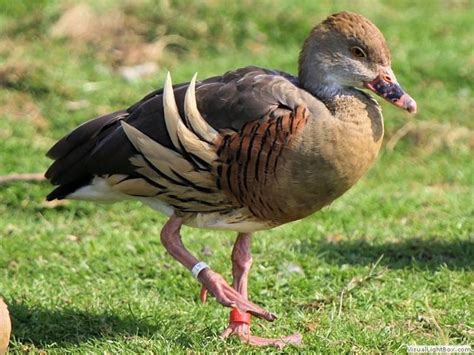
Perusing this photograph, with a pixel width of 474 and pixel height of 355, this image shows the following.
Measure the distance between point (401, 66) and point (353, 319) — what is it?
5982 millimetres

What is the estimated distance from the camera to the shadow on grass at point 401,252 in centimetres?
722

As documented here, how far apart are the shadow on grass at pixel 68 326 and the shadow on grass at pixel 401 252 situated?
1.71 metres

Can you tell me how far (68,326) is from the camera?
20.1ft

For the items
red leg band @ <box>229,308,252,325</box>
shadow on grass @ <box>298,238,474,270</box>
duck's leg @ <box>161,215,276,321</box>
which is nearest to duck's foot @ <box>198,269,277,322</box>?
duck's leg @ <box>161,215,276,321</box>

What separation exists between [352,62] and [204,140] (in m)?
0.89

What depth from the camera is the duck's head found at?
5.89 m

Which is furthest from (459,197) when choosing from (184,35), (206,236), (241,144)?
(184,35)

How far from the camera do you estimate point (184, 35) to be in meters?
12.7

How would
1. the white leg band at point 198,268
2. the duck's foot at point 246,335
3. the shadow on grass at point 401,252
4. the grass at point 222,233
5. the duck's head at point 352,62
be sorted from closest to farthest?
the duck's foot at point 246,335 → the white leg band at point 198,268 → the duck's head at point 352,62 → the grass at point 222,233 → the shadow on grass at point 401,252

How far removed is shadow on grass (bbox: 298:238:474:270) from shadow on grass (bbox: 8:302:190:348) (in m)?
1.71

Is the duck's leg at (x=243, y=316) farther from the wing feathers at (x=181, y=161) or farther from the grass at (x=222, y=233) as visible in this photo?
the wing feathers at (x=181, y=161)

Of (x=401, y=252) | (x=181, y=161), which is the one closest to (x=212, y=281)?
(x=181, y=161)

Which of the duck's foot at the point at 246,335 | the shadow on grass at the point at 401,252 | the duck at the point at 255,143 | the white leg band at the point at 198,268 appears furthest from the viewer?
the shadow on grass at the point at 401,252

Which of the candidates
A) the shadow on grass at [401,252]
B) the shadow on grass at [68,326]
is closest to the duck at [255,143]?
Answer: the shadow on grass at [68,326]
